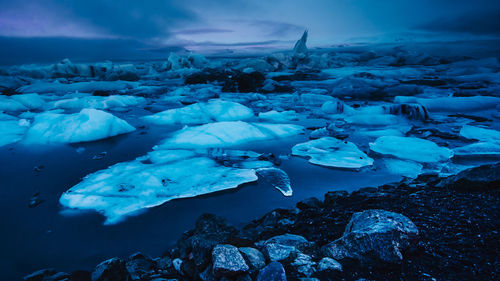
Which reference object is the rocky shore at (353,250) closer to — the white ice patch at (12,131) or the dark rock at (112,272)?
the dark rock at (112,272)

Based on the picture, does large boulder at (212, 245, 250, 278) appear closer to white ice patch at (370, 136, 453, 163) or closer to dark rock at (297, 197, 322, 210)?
dark rock at (297, 197, 322, 210)

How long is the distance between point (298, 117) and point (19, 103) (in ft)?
27.9

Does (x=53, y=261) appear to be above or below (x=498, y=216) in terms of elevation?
below

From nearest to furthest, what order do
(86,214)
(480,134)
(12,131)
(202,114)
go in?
(86,214) → (480,134) → (12,131) → (202,114)

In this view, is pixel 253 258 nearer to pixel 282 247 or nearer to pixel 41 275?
pixel 282 247

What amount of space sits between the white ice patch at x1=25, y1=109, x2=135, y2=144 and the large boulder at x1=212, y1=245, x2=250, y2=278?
169 inches

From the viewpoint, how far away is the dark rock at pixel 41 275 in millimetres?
1600

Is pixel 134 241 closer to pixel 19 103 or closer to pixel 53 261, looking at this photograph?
pixel 53 261

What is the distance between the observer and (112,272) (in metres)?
1.44

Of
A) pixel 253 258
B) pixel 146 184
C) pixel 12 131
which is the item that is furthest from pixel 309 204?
pixel 12 131

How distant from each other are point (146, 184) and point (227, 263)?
168cm

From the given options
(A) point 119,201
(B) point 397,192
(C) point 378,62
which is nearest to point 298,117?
(B) point 397,192

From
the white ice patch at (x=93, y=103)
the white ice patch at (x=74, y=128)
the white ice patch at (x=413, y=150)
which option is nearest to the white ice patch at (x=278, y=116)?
the white ice patch at (x=413, y=150)

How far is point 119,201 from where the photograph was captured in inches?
95.0
